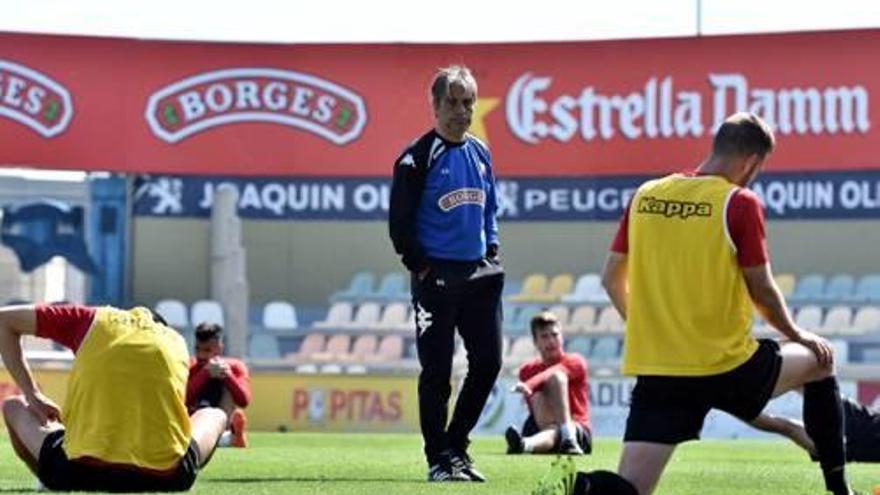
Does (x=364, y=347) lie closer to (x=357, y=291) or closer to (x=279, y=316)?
(x=279, y=316)

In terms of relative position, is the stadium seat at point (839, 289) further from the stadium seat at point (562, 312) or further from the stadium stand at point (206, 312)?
the stadium stand at point (206, 312)

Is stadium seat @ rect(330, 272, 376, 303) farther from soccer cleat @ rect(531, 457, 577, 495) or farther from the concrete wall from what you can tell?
soccer cleat @ rect(531, 457, 577, 495)

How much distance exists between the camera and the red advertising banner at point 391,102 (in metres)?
28.9

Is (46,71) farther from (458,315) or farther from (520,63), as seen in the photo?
(458,315)

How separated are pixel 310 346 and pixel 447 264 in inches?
745

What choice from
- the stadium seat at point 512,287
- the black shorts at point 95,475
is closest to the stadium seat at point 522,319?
the stadium seat at point 512,287

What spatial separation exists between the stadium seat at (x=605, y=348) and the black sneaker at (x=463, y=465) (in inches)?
721

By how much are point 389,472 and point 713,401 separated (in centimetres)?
410

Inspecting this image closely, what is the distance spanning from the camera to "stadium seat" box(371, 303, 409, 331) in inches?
1182

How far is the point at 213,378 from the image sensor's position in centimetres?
1489

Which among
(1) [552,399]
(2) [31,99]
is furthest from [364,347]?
(1) [552,399]

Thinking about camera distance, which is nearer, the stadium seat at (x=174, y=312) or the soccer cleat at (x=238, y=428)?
the soccer cleat at (x=238, y=428)

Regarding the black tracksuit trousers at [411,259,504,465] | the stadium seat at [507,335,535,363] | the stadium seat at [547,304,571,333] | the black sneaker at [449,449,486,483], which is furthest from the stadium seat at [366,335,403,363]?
the black sneaker at [449,449,486,483]

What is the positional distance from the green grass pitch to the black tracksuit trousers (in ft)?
0.93
